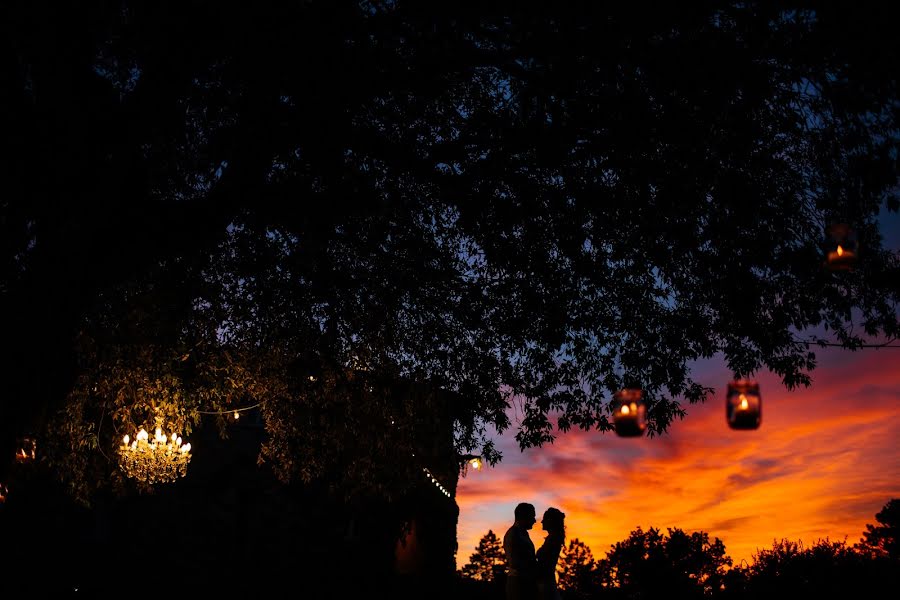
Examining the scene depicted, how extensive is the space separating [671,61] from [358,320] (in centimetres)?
551

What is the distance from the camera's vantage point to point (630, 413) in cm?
563

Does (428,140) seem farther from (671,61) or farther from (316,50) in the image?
(671,61)

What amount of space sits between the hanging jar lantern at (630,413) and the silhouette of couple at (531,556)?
2312mm

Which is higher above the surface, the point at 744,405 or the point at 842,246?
the point at 842,246

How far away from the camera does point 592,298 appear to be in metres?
9.70

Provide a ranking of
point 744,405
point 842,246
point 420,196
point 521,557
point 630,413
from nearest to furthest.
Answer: point 744,405, point 630,413, point 842,246, point 521,557, point 420,196

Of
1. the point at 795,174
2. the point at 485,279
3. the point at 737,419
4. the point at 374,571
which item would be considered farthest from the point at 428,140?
the point at 374,571

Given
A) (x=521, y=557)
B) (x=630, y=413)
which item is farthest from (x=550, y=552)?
(x=630, y=413)

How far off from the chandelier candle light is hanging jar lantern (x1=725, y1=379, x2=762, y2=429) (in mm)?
10003

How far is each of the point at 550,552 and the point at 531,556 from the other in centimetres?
23

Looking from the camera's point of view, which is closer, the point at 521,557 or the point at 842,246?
the point at 842,246

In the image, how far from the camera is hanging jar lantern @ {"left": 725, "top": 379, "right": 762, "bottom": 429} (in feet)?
16.9

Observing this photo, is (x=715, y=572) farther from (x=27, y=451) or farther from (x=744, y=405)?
(x=27, y=451)

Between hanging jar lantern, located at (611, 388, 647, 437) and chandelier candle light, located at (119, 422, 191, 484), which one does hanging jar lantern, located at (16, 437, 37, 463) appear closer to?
chandelier candle light, located at (119, 422, 191, 484)
